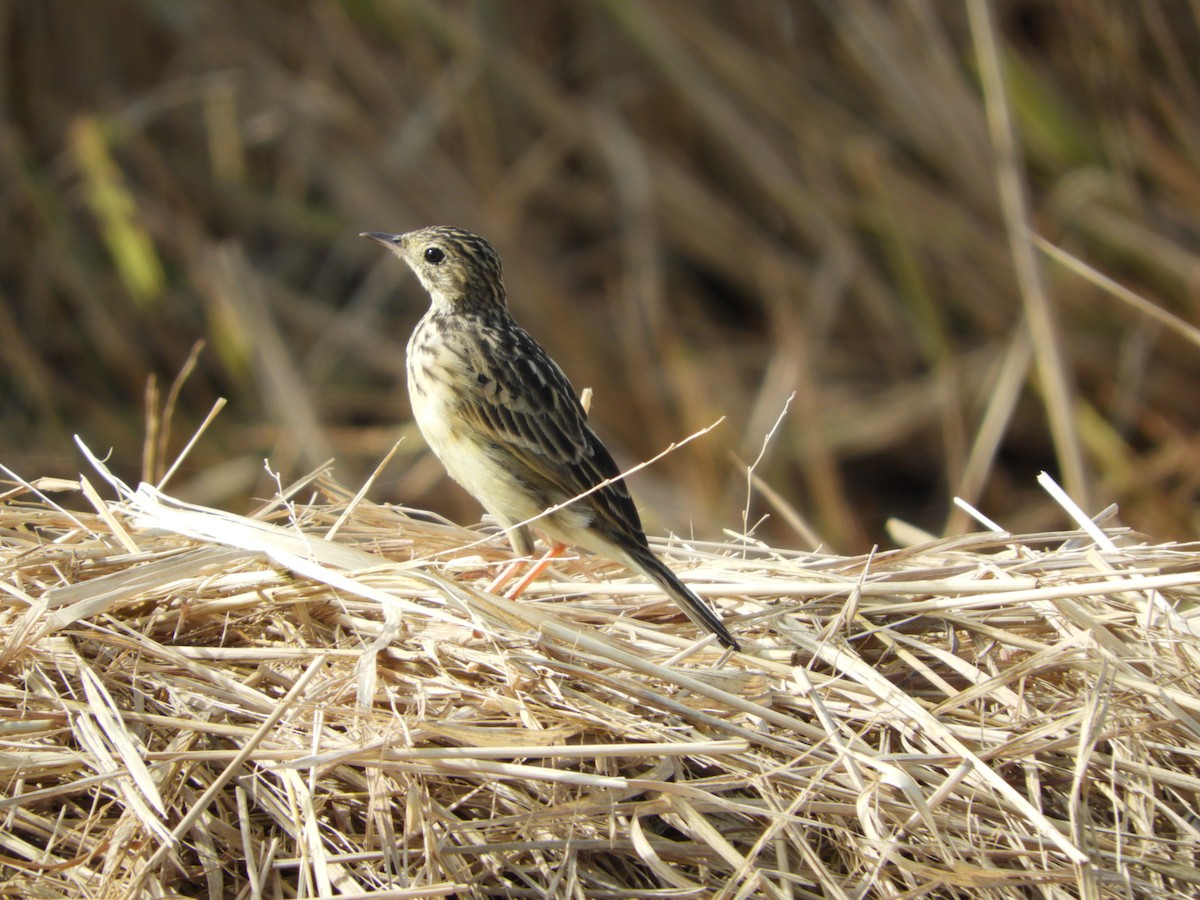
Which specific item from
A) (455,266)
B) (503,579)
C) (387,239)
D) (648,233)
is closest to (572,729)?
(503,579)

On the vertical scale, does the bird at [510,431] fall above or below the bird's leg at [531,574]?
above

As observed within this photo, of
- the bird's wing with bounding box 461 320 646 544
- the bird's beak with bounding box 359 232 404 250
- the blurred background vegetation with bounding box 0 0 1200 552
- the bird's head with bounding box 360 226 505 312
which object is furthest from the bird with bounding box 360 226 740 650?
the blurred background vegetation with bounding box 0 0 1200 552

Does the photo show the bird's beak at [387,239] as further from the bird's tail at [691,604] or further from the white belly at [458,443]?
the bird's tail at [691,604]

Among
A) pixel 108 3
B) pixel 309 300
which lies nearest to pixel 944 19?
pixel 309 300

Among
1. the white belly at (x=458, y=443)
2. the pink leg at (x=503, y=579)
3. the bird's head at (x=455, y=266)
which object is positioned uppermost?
the bird's head at (x=455, y=266)

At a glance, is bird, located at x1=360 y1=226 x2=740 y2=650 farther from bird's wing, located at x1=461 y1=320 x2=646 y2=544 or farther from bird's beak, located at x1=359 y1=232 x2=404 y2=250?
bird's beak, located at x1=359 y1=232 x2=404 y2=250

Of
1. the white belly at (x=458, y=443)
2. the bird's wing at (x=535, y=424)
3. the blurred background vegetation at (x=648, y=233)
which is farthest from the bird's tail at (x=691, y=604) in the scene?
the blurred background vegetation at (x=648, y=233)
